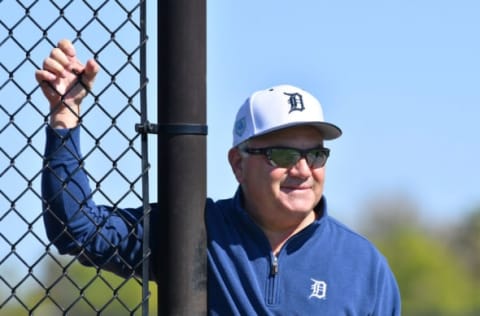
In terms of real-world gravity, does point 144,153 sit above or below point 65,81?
below

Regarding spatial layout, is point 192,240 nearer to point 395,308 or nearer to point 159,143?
point 159,143

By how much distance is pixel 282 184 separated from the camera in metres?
4.55

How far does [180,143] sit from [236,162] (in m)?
0.52

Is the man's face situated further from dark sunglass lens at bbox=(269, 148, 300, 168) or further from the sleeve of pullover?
the sleeve of pullover

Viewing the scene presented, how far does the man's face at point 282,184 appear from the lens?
455 cm

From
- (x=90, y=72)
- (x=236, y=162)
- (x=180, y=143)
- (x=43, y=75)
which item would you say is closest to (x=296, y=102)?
(x=236, y=162)

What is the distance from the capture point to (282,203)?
15.0ft

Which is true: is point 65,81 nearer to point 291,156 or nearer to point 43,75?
point 43,75

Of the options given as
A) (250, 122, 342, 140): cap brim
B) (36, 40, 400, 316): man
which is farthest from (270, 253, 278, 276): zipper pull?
(250, 122, 342, 140): cap brim

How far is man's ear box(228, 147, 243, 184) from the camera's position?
4746 millimetres

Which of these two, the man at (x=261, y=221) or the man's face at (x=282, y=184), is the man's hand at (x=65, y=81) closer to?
the man at (x=261, y=221)

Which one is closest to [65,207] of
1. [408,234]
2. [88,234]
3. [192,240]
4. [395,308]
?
[88,234]

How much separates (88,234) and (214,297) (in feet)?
1.46

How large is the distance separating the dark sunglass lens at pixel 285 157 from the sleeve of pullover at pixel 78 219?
19.7 inches
